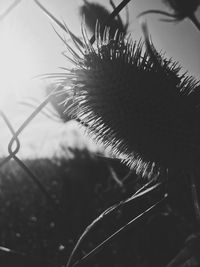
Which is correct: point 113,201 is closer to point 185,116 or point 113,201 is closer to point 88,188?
point 88,188

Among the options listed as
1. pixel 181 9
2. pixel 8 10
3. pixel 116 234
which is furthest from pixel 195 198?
pixel 181 9

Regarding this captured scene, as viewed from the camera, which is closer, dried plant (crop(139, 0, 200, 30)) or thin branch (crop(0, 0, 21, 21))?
thin branch (crop(0, 0, 21, 21))

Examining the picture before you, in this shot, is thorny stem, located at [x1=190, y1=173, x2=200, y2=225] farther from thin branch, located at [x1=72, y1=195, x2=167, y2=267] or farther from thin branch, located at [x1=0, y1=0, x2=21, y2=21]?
thin branch, located at [x1=0, y1=0, x2=21, y2=21]

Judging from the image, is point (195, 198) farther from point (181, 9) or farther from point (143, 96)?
point (181, 9)

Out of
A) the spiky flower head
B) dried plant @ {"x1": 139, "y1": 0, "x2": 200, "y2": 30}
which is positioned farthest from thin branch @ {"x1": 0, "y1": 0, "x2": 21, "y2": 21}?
dried plant @ {"x1": 139, "y1": 0, "x2": 200, "y2": 30}

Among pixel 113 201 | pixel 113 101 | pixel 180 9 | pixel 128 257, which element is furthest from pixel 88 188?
pixel 113 101

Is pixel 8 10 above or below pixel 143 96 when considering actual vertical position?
above

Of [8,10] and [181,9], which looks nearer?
[8,10]

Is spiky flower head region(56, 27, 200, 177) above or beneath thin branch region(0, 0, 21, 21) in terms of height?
beneath

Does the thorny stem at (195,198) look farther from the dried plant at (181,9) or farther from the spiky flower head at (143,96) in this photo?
the dried plant at (181,9)
